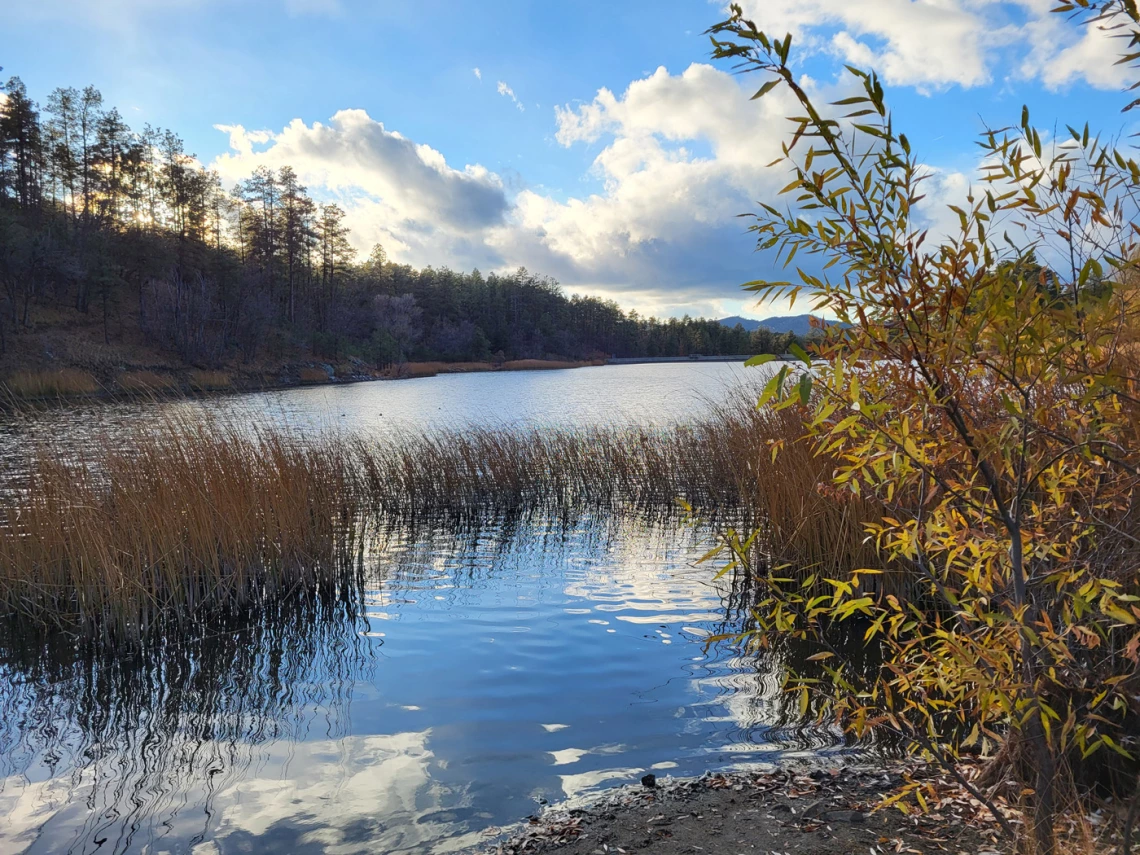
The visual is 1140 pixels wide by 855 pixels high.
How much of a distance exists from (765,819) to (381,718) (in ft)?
8.93

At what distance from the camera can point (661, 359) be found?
106688 millimetres

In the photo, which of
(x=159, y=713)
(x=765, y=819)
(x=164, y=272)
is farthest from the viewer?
(x=164, y=272)

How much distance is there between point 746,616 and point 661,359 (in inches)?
3989

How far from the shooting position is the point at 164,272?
4828 centimetres

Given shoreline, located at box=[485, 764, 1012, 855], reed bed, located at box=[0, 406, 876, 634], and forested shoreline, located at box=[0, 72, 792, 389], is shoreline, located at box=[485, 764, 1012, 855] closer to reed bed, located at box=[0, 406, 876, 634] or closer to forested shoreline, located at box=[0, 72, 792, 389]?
reed bed, located at box=[0, 406, 876, 634]

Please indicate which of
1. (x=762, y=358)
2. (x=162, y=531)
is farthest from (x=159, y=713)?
(x=762, y=358)

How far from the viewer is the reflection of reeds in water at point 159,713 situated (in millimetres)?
3771

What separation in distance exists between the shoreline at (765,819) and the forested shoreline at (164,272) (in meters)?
31.2

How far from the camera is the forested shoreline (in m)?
40.3

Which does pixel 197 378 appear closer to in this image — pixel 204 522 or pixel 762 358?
pixel 204 522

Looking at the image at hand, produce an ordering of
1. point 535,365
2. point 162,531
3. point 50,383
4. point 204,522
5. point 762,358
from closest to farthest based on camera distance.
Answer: point 762,358 < point 162,531 < point 204,522 < point 50,383 < point 535,365

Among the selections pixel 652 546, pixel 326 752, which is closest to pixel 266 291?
pixel 652 546

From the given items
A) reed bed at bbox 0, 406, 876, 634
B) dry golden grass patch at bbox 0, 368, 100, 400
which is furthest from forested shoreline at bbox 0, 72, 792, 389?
reed bed at bbox 0, 406, 876, 634

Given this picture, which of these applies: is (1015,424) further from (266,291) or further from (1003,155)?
(266,291)
